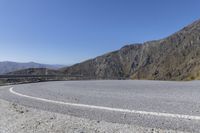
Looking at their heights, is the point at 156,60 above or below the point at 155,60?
below

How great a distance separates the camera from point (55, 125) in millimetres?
5348

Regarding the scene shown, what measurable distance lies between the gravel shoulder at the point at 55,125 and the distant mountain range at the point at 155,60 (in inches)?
2051

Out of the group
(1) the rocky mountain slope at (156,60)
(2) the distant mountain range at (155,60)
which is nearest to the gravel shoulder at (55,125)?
(1) the rocky mountain slope at (156,60)

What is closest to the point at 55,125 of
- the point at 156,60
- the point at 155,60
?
the point at 156,60

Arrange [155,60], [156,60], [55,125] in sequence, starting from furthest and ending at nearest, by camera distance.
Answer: [155,60] → [156,60] → [55,125]

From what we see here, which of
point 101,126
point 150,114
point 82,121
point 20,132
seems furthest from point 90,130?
point 150,114

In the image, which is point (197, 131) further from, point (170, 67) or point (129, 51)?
point (129, 51)

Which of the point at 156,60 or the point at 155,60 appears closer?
the point at 156,60

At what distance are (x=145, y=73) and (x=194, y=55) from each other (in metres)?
19.9

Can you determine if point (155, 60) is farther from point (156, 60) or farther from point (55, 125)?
point (55, 125)

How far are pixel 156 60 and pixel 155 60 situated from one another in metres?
1.56

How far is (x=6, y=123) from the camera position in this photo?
5.95 meters

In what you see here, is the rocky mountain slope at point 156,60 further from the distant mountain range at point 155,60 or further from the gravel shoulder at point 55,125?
the gravel shoulder at point 55,125

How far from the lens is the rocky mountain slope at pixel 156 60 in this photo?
72.9 meters
